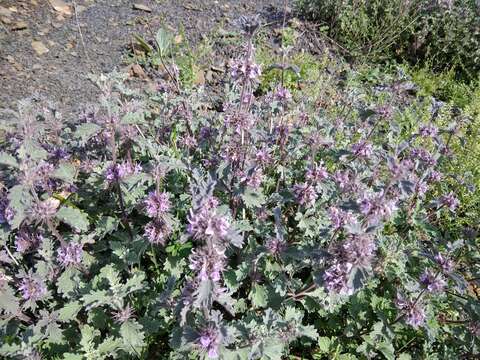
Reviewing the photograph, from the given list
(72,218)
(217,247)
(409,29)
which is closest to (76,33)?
(72,218)

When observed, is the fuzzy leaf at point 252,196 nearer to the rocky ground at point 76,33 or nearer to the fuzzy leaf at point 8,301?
the fuzzy leaf at point 8,301

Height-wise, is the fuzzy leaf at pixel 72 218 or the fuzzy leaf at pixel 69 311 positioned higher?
the fuzzy leaf at pixel 72 218

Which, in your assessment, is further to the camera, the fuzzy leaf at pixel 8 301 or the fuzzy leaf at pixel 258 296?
the fuzzy leaf at pixel 258 296

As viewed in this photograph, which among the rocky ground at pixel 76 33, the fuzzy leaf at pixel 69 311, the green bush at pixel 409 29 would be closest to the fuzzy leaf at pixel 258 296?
the fuzzy leaf at pixel 69 311

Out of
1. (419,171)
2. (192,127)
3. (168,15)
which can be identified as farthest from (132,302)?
(168,15)

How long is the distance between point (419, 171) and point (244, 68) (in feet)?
5.67

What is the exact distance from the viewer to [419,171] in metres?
3.34

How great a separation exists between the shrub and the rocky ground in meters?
1.72

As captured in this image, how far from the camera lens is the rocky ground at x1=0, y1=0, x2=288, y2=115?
15.6 feet

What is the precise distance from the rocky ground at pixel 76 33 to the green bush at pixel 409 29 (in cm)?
101

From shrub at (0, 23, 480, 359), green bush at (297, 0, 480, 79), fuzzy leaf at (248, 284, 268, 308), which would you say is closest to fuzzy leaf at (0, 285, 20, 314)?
shrub at (0, 23, 480, 359)

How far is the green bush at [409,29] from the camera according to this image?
6445 mm

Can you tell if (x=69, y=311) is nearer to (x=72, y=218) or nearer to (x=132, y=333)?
(x=132, y=333)

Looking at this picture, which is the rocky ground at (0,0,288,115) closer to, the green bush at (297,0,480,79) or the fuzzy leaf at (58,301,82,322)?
the green bush at (297,0,480,79)
